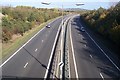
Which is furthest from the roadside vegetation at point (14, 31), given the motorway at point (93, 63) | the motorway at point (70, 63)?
the motorway at point (93, 63)

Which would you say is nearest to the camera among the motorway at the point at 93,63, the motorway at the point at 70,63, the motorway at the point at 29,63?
the motorway at the point at 29,63

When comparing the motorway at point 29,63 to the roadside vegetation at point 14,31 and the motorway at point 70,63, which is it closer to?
the motorway at point 70,63

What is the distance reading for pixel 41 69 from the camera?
34.7 m

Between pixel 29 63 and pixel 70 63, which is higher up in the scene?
pixel 29 63

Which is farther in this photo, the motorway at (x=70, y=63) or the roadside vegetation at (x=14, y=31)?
the roadside vegetation at (x=14, y=31)

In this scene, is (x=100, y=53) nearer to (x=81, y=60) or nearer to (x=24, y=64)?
(x=81, y=60)

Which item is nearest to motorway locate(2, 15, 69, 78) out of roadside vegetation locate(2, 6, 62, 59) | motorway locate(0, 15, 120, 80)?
motorway locate(0, 15, 120, 80)

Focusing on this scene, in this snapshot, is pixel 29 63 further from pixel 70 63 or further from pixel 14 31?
pixel 14 31

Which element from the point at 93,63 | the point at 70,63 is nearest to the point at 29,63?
the point at 70,63

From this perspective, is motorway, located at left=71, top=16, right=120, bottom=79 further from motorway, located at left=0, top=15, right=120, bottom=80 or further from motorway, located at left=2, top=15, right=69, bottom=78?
motorway, located at left=2, top=15, right=69, bottom=78

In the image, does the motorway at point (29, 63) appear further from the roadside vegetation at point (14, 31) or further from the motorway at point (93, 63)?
the motorway at point (93, 63)

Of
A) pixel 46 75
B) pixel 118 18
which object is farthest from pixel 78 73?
pixel 118 18

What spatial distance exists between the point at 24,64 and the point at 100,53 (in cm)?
1472

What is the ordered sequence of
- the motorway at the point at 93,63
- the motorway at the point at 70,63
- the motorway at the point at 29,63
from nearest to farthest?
the motorway at the point at 29,63 < the motorway at the point at 70,63 < the motorway at the point at 93,63
